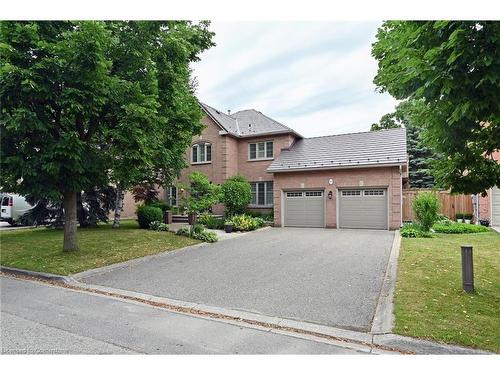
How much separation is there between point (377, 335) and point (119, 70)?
348 inches

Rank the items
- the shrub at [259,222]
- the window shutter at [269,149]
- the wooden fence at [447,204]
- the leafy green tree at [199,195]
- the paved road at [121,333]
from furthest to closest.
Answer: the window shutter at [269,149] < the wooden fence at [447,204] < the shrub at [259,222] < the leafy green tree at [199,195] < the paved road at [121,333]

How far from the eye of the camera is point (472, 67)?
3.90 metres

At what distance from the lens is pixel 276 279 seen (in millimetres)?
7320

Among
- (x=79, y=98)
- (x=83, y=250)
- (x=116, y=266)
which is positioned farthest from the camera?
(x=83, y=250)

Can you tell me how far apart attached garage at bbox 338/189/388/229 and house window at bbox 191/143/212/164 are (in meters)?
9.38

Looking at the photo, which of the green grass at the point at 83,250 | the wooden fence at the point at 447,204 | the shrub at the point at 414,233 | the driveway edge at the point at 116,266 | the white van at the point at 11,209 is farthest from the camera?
the white van at the point at 11,209

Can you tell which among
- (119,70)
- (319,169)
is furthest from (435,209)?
(119,70)

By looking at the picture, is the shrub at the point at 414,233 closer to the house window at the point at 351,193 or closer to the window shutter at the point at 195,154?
the house window at the point at 351,193

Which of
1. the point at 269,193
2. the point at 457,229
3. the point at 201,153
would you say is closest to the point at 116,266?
the point at 269,193

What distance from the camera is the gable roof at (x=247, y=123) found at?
71.9ft

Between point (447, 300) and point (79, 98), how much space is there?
874cm

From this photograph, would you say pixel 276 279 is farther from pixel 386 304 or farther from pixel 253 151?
pixel 253 151

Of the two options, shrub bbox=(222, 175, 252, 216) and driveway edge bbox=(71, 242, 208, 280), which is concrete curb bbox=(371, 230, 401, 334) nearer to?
driveway edge bbox=(71, 242, 208, 280)

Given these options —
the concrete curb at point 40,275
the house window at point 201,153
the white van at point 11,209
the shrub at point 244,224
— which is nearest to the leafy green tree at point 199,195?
the shrub at point 244,224
